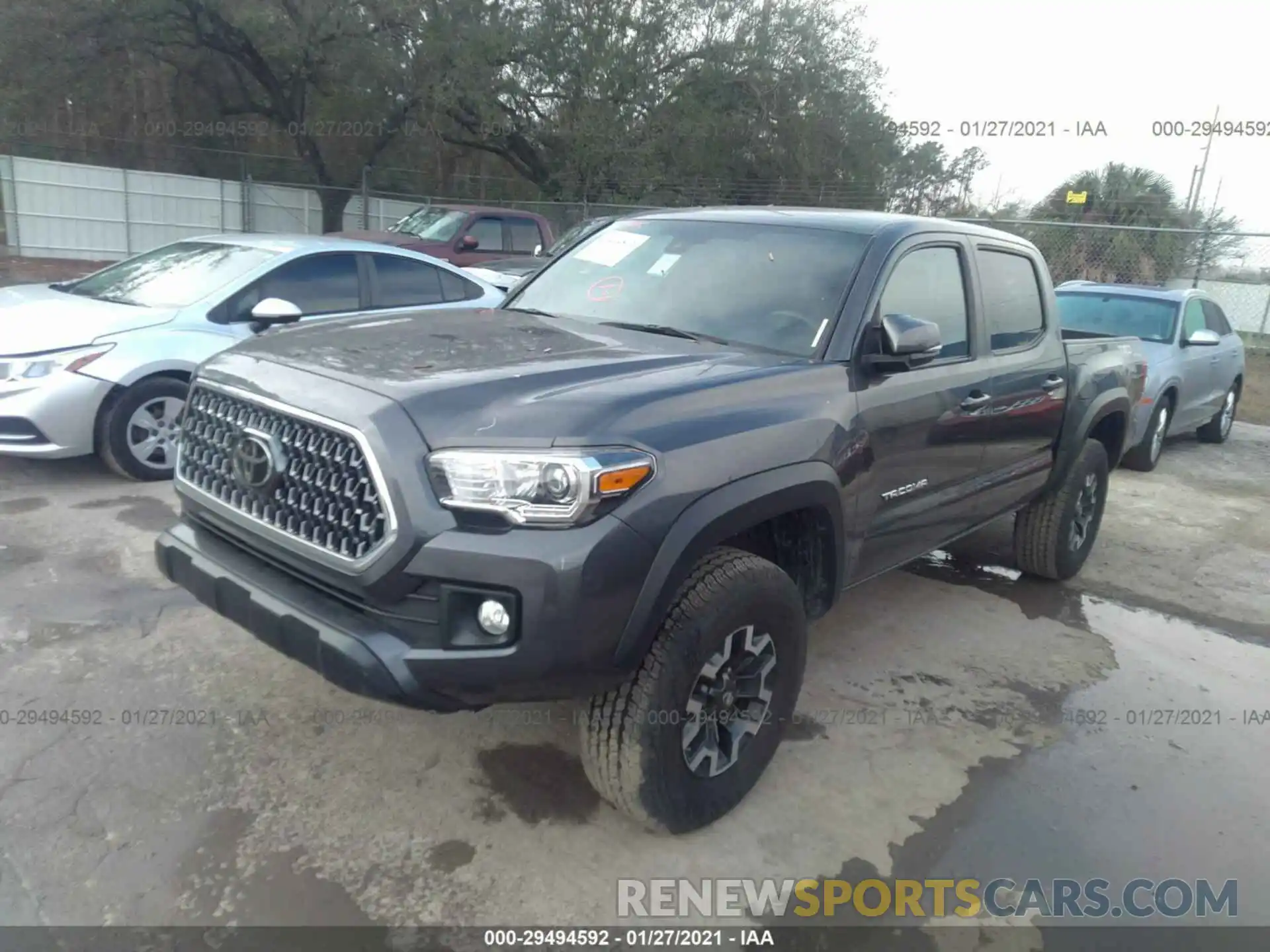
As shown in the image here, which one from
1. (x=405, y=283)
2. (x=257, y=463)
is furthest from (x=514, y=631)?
(x=405, y=283)

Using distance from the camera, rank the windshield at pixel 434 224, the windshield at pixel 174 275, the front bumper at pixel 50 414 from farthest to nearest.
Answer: the windshield at pixel 434 224 < the windshield at pixel 174 275 < the front bumper at pixel 50 414

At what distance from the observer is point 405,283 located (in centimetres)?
702

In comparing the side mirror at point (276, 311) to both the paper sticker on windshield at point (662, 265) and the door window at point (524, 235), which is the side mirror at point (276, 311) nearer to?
the paper sticker on windshield at point (662, 265)

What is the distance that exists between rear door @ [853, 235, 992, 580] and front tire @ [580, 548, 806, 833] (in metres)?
0.64

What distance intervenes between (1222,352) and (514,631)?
9415 mm

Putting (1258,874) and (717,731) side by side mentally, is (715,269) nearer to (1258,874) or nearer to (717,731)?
(717,731)

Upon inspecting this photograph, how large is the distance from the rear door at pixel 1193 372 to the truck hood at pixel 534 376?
685cm

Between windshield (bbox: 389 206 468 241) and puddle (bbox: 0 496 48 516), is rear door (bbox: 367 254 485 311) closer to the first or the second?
puddle (bbox: 0 496 48 516)

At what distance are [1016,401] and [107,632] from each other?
405 centimetres

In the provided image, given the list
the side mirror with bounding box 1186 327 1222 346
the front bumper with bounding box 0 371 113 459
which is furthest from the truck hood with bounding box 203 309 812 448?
the side mirror with bounding box 1186 327 1222 346

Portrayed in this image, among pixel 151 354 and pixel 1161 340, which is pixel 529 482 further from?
pixel 1161 340

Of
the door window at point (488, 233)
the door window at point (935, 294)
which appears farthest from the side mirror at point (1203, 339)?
the door window at point (488, 233)

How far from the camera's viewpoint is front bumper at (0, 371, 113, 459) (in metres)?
5.27

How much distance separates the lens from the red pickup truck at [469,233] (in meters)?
12.5
